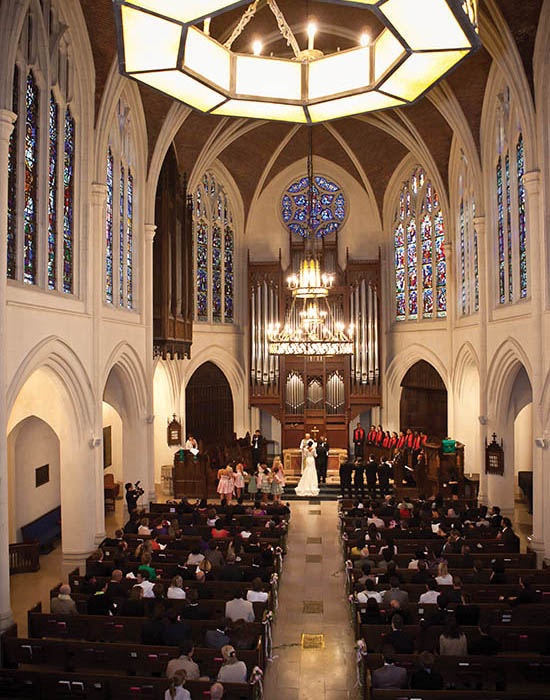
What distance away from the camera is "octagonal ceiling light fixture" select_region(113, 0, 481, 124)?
470 cm

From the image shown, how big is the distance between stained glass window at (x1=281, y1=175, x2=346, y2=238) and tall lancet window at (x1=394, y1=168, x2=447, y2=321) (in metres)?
2.77

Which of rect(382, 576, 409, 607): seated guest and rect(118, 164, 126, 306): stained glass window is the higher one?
rect(118, 164, 126, 306): stained glass window

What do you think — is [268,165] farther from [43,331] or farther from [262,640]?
[262,640]

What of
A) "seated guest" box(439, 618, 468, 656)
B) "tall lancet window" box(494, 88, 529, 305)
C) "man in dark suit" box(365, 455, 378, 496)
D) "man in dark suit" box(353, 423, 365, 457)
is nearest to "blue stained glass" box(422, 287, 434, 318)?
"man in dark suit" box(353, 423, 365, 457)

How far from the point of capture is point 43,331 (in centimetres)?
1306

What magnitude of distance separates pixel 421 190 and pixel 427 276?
355 cm

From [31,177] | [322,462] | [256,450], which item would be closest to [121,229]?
[31,177]

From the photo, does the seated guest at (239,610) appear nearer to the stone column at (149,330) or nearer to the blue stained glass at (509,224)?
the stone column at (149,330)

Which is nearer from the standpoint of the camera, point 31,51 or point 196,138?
point 31,51

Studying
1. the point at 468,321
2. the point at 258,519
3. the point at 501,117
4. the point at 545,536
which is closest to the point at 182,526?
the point at 258,519

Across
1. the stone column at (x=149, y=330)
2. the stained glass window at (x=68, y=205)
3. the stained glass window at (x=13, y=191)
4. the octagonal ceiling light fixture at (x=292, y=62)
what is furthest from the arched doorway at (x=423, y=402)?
the octagonal ceiling light fixture at (x=292, y=62)

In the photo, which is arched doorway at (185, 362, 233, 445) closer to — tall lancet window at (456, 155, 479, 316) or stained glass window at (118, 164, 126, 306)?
stained glass window at (118, 164, 126, 306)

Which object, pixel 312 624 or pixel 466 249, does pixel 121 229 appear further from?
pixel 312 624

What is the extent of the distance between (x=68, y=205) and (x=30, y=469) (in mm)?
7175
